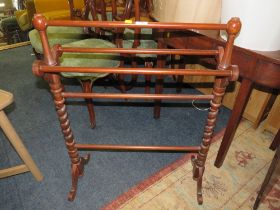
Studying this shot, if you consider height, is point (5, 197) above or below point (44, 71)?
below

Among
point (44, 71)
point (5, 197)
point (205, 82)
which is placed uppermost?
point (44, 71)

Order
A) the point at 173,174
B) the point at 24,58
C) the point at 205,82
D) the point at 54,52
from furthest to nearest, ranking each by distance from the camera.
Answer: the point at 24,58 → the point at 205,82 → the point at 173,174 → the point at 54,52

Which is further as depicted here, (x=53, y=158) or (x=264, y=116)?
(x=264, y=116)

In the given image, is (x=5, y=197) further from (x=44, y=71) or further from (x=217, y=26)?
(x=217, y=26)

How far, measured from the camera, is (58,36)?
66.4 inches

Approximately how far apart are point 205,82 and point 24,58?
82.1 inches

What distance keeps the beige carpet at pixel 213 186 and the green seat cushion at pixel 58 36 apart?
3.78 feet

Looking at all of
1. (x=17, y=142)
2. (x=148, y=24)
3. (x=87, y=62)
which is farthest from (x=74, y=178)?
(x=148, y=24)

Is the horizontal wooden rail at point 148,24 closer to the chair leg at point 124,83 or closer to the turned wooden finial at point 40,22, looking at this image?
the turned wooden finial at point 40,22

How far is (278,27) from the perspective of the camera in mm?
867

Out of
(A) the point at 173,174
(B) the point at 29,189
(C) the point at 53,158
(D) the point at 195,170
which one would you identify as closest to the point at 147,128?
(A) the point at 173,174

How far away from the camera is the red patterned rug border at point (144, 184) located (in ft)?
3.95

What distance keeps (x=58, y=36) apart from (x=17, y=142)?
91 centimetres

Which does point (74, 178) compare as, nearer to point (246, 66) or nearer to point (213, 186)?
point (213, 186)
